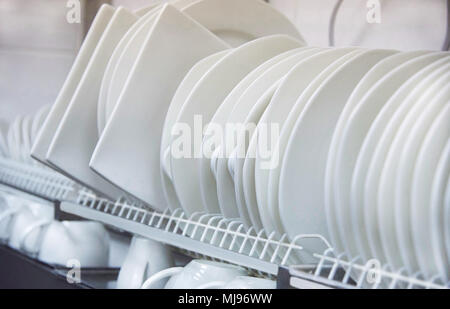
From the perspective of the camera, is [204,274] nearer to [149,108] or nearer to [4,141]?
[149,108]

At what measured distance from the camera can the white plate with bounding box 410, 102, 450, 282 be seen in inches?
27.5

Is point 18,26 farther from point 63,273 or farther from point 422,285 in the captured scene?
point 422,285

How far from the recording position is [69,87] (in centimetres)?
136

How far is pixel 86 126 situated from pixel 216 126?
345 millimetres

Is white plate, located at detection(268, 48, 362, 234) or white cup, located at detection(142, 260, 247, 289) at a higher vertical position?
white plate, located at detection(268, 48, 362, 234)

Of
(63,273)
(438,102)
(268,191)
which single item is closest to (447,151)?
(438,102)

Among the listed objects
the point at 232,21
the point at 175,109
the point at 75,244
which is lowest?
the point at 75,244

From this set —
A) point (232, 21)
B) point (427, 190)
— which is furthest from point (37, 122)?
point (427, 190)

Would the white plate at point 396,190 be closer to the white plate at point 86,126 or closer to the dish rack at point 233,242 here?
the dish rack at point 233,242

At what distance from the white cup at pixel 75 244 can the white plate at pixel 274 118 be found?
484mm

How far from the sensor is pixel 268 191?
0.90 m

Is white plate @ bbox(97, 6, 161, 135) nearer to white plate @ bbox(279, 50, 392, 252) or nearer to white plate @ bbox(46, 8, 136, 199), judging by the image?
white plate @ bbox(46, 8, 136, 199)

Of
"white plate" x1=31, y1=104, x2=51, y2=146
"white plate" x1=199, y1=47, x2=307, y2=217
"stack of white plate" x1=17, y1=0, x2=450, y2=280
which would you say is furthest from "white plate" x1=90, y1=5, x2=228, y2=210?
"white plate" x1=31, y1=104, x2=51, y2=146

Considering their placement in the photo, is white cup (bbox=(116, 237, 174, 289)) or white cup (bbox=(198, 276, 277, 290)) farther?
white cup (bbox=(116, 237, 174, 289))
